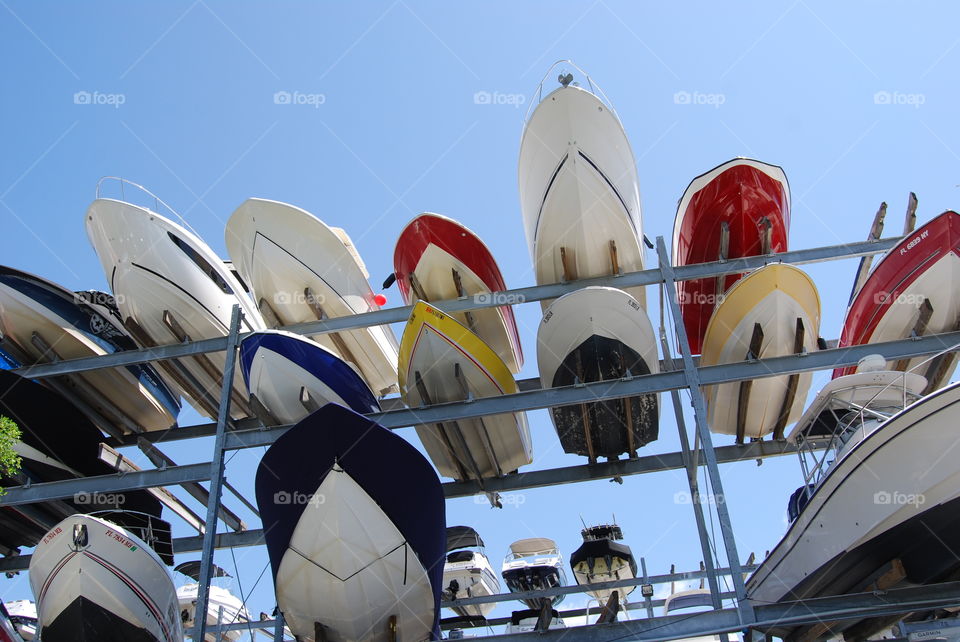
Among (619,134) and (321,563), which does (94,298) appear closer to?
(321,563)

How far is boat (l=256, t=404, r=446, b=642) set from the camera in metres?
5.14

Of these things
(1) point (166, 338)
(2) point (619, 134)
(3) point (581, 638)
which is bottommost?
(3) point (581, 638)

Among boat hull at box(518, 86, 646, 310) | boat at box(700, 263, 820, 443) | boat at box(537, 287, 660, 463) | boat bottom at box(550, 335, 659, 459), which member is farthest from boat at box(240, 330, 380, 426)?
boat at box(700, 263, 820, 443)

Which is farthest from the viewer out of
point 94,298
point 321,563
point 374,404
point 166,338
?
point 94,298

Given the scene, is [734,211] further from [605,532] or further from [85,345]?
[85,345]

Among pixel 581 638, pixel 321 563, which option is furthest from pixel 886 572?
pixel 321 563

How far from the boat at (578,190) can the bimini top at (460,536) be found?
155 inches

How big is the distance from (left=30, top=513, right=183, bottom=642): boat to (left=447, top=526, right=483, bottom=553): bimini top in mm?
4470

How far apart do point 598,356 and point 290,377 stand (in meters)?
2.57

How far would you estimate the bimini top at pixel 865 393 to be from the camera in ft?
18.1

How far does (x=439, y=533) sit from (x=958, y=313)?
4.54 meters

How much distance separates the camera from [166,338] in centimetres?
742

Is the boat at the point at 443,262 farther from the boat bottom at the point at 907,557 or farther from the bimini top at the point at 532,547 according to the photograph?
the bimini top at the point at 532,547

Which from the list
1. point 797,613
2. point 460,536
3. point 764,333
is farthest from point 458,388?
point 460,536
